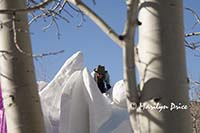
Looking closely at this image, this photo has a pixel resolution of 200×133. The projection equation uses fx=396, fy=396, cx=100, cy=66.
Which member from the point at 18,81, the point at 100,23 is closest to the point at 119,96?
the point at 18,81

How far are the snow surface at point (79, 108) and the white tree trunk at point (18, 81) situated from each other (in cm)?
66

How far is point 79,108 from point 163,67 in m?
1.34

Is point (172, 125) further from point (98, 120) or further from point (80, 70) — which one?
point (80, 70)

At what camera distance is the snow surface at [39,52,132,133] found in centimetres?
206

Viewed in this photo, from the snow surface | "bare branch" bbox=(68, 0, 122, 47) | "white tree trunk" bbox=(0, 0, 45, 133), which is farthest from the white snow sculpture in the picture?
"bare branch" bbox=(68, 0, 122, 47)

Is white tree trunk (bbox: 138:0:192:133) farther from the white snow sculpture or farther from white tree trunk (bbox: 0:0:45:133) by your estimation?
the white snow sculpture

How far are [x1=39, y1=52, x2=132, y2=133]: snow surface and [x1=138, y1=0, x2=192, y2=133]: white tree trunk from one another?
1243 mm

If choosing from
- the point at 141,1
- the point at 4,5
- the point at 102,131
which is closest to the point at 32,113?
the point at 4,5

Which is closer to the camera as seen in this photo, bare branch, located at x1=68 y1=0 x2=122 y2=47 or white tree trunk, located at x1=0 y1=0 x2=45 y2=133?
bare branch, located at x1=68 y1=0 x2=122 y2=47

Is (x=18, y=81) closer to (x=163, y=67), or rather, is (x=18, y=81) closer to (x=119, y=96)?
(x=163, y=67)

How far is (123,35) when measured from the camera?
32.1 inches

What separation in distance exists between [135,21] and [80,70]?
1.50 metres

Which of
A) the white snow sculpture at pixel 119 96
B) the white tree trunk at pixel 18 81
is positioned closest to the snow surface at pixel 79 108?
the white snow sculpture at pixel 119 96

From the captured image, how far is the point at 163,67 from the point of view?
2.68ft
